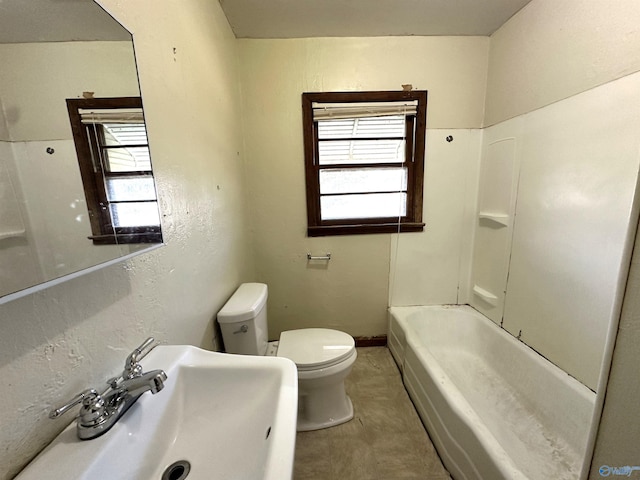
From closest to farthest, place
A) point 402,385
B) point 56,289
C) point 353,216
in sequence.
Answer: point 56,289 < point 402,385 < point 353,216

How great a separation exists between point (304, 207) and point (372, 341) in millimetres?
1263

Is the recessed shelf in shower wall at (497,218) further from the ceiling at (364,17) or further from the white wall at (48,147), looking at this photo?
the white wall at (48,147)

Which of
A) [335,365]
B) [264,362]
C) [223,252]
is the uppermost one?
[223,252]

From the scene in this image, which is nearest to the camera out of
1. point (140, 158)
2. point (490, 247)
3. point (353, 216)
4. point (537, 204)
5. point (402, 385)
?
point (140, 158)

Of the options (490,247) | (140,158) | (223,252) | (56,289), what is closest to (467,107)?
(490,247)

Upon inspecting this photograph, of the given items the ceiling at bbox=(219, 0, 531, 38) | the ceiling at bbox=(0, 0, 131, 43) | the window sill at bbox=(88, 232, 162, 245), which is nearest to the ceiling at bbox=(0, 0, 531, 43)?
the ceiling at bbox=(219, 0, 531, 38)

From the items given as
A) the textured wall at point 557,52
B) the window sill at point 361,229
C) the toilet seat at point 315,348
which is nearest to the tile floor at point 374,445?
the toilet seat at point 315,348

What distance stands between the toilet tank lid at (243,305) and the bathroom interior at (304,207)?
0.07 metres

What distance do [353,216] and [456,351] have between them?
1.30m

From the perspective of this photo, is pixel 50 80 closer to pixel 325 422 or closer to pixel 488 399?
pixel 325 422

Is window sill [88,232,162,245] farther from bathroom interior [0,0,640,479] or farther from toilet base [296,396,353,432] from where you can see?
toilet base [296,396,353,432]

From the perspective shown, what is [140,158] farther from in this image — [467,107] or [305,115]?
[467,107]

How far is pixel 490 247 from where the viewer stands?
1.86 meters

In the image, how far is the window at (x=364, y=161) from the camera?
71.4 inches
